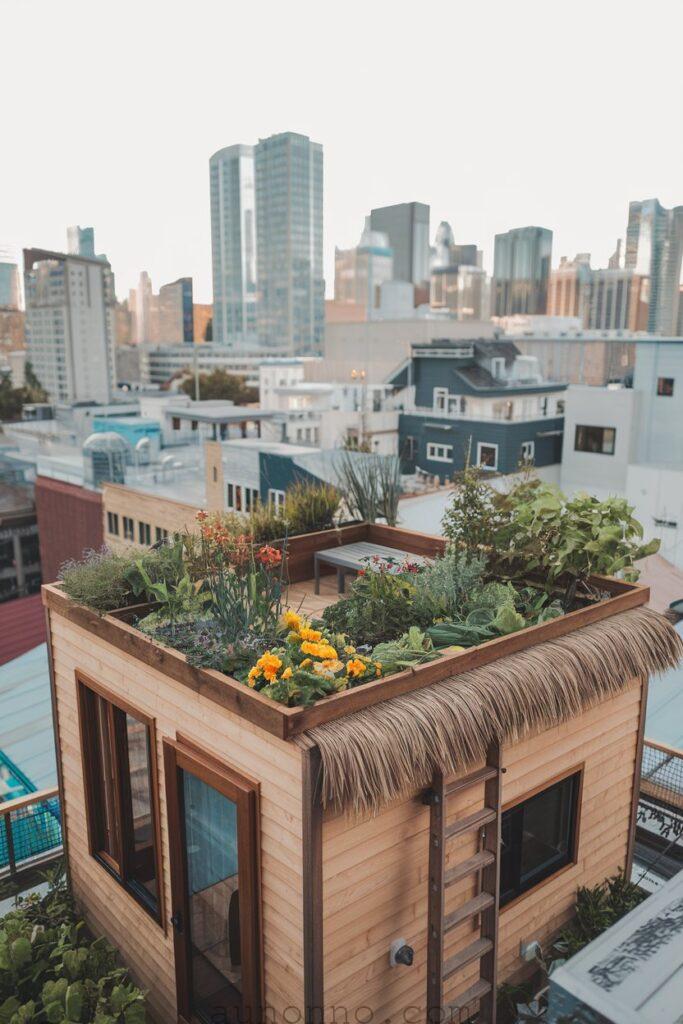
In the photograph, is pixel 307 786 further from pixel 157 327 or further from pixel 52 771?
pixel 157 327

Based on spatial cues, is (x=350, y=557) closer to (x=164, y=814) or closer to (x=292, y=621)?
(x=292, y=621)

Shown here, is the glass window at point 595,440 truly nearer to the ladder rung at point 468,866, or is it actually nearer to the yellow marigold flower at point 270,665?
the ladder rung at point 468,866

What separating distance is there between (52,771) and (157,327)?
18009 cm

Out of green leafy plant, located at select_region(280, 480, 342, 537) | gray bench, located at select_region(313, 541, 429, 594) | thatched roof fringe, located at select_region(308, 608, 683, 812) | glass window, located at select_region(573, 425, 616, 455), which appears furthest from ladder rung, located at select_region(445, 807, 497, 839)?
glass window, located at select_region(573, 425, 616, 455)

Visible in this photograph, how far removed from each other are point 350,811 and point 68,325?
122567 mm

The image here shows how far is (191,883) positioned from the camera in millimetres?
4539

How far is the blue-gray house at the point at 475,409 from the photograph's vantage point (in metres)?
30.4

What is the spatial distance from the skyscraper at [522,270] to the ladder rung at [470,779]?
119 m

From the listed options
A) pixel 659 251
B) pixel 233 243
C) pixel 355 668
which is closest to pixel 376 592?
pixel 355 668

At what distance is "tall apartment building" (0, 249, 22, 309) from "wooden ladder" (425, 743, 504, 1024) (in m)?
133

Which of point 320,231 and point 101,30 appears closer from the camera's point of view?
point 101,30

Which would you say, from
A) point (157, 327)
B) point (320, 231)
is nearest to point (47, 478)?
point (157, 327)

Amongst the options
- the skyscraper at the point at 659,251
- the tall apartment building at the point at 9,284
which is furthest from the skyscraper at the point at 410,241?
the skyscraper at the point at 659,251

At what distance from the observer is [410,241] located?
167 meters
